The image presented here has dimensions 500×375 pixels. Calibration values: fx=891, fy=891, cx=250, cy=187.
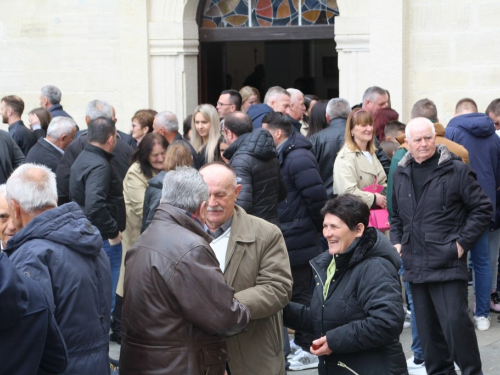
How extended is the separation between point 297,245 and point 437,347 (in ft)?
4.51

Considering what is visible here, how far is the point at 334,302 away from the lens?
177 inches

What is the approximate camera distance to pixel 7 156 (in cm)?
Result: 825

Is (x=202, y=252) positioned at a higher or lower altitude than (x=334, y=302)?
higher

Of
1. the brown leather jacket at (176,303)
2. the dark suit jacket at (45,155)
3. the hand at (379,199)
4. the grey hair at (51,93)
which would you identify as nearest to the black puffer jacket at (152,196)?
the dark suit jacket at (45,155)

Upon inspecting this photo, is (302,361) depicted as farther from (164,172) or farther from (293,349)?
(164,172)

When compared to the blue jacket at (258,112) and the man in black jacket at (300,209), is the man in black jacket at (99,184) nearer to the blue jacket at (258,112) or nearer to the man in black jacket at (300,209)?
the man in black jacket at (300,209)

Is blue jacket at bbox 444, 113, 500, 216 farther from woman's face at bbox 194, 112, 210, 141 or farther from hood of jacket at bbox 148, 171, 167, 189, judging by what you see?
hood of jacket at bbox 148, 171, 167, 189

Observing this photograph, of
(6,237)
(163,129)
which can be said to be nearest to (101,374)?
(6,237)

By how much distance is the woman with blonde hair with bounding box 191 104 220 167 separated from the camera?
7.57 meters

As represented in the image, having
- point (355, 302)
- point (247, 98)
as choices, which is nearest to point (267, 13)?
point (247, 98)

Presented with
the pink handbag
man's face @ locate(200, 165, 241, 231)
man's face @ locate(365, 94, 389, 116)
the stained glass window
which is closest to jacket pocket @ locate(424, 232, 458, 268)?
the pink handbag

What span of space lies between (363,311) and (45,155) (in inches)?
170

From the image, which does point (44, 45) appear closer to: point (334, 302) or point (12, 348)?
point (334, 302)

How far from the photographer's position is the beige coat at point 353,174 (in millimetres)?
7383
